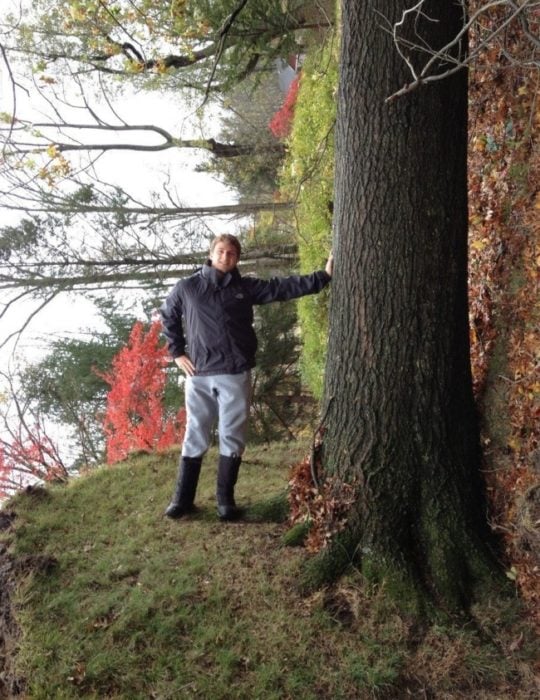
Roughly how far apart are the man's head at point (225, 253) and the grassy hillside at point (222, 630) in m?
1.84

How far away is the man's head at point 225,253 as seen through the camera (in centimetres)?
394

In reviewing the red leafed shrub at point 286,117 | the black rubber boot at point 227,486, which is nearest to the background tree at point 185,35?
the red leafed shrub at point 286,117

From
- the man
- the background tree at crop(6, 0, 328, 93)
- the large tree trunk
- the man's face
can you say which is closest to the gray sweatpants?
the man

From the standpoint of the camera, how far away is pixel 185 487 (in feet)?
14.1

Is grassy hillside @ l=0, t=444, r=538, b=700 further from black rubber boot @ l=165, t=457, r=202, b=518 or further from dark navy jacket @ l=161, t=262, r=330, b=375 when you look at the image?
dark navy jacket @ l=161, t=262, r=330, b=375

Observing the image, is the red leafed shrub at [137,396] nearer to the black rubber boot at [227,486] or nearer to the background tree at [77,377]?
the background tree at [77,377]

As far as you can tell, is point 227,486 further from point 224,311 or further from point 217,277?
point 217,277

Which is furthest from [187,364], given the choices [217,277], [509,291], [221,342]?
[509,291]

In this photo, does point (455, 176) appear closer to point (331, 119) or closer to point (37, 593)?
point (37, 593)

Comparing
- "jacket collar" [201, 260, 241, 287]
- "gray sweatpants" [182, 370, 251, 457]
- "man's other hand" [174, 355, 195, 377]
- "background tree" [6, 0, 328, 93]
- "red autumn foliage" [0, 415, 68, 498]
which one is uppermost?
"background tree" [6, 0, 328, 93]

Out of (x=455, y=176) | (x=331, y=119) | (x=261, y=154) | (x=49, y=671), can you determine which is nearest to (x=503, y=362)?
(x=455, y=176)

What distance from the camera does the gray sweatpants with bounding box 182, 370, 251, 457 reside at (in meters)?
4.03

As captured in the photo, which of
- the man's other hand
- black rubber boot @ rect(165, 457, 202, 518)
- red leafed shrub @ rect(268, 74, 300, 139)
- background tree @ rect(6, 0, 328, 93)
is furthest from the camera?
red leafed shrub @ rect(268, 74, 300, 139)

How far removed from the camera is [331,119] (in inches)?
292
